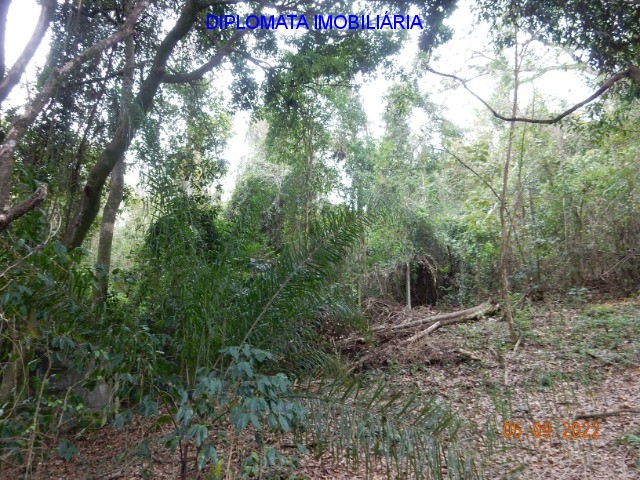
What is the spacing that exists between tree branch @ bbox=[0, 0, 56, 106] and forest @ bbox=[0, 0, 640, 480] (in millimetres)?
38

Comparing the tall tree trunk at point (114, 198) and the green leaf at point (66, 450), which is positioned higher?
the tall tree trunk at point (114, 198)

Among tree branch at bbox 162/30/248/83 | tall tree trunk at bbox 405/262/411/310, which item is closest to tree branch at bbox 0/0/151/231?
tree branch at bbox 162/30/248/83

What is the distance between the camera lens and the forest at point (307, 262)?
2.86 metres

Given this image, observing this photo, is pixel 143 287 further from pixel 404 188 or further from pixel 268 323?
pixel 404 188

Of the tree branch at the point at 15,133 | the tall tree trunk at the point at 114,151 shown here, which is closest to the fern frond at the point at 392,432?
the tree branch at the point at 15,133

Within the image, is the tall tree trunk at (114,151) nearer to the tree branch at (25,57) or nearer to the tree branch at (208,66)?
the tree branch at (208,66)

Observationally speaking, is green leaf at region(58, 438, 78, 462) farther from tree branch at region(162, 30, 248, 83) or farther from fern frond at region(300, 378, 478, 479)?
tree branch at region(162, 30, 248, 83)

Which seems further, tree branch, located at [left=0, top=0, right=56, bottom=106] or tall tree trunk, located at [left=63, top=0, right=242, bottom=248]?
tall tree trunk, located at [left=63, top=0, right=242, bottom=248]

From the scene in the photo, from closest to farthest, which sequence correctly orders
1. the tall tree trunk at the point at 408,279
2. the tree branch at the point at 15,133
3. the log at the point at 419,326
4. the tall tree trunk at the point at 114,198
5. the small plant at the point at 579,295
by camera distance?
the tree branch at the point at 15,133
the tall tree trunk at the point at 114,198
the log at the point at 419,326
the small plant at the point at 579,295
the tall tree trunk at the point at 408,279

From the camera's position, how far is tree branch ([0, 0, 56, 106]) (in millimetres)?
3012
